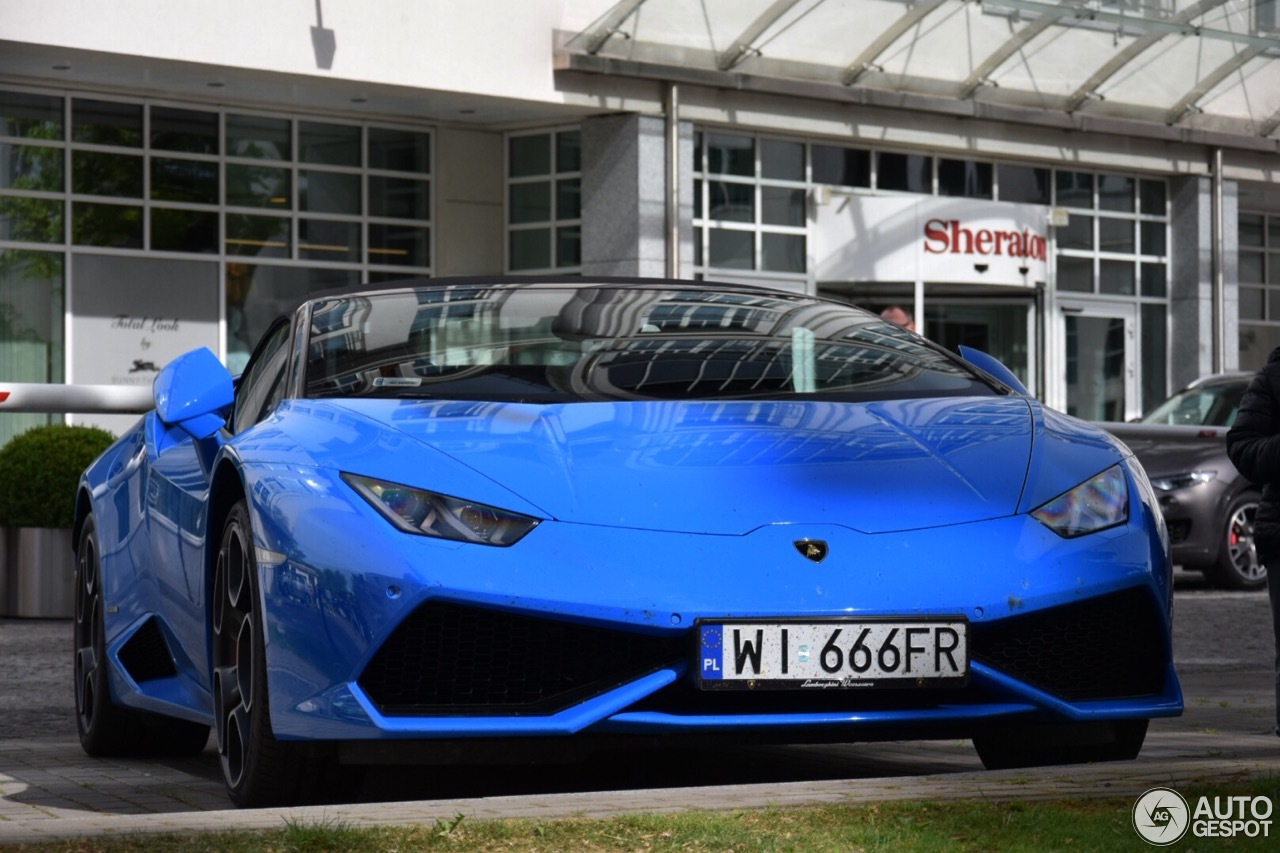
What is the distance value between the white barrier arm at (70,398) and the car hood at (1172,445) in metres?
7.41

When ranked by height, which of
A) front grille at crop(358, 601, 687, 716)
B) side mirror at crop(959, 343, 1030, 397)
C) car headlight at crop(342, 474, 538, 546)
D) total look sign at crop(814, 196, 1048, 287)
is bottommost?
front grille at crop(358, 601, 687, 716)

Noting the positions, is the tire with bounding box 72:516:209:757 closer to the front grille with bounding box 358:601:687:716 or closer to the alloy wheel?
the alloy wheel

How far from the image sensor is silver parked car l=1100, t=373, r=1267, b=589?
16.1m

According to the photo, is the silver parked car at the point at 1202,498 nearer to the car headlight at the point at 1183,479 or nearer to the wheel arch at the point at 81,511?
the car headlight at the point at 1183,479

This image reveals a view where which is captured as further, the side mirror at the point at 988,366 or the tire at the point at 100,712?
the tire at the point at 100,712

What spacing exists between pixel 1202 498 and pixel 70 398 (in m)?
8.39

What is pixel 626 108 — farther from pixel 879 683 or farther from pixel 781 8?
pixel 879 683

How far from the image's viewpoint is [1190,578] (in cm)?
1812

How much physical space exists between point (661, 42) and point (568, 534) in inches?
738

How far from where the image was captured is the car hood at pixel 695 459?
4.67m

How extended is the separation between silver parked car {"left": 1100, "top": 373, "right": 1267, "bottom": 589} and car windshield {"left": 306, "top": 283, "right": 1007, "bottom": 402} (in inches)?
414

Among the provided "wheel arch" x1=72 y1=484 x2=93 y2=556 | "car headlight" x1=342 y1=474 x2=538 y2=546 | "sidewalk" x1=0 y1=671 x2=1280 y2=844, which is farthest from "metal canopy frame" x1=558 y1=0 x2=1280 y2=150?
"car headlight" x1=342 y1=474 x2=538 y2=546

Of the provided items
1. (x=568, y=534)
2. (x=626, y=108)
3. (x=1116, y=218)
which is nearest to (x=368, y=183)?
(x=626, y=108)

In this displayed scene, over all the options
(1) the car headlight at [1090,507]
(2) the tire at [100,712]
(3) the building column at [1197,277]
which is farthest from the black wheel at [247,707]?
(3) the building column at [1197,277]
